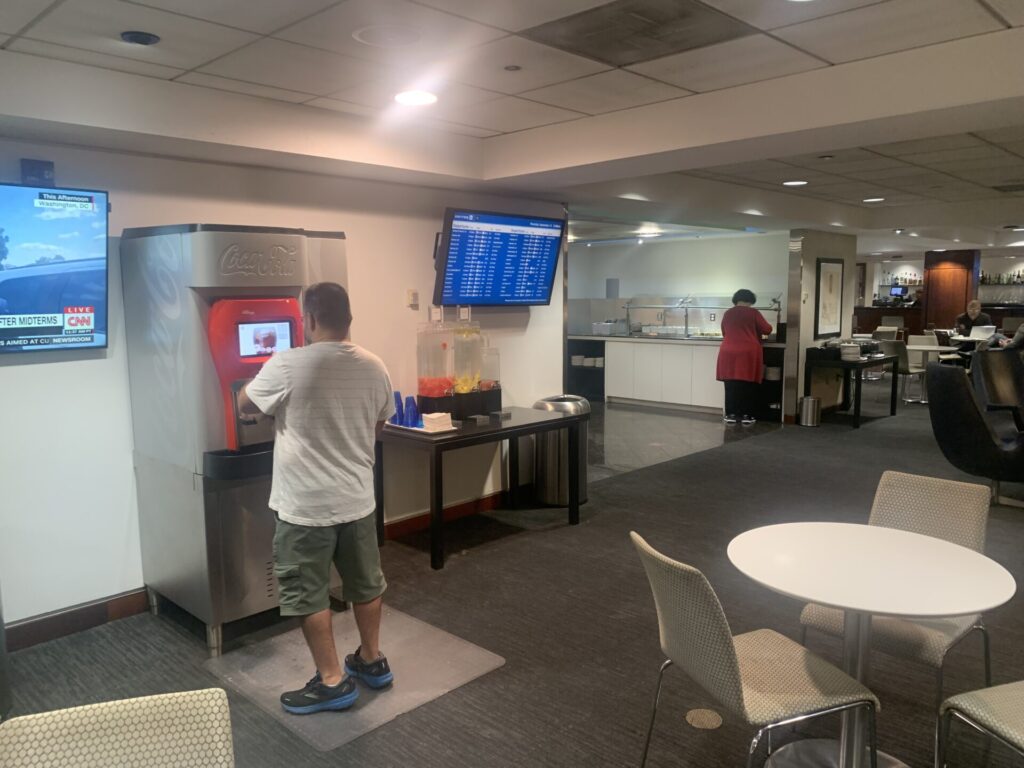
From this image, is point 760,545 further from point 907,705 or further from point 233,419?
point 233,419

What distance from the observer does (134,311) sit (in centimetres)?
325

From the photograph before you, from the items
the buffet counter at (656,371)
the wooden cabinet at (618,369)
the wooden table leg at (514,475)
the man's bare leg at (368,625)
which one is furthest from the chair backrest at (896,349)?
the man's bare leg at (368,625)

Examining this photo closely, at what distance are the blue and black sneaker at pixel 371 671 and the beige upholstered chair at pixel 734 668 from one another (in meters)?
1.20

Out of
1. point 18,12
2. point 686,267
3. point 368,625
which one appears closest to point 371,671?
point 368,625

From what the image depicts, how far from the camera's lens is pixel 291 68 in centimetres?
292

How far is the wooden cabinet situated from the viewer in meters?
9.48

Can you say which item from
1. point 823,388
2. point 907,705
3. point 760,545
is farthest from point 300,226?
point 823,388

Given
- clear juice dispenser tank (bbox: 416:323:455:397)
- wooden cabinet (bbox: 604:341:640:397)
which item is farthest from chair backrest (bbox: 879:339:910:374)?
clear juice dispenser tank (bbox: 416:323:455:397)

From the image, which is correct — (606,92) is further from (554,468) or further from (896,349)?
(896,349)

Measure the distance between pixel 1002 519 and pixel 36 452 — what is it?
5.55m

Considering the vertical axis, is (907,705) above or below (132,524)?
below

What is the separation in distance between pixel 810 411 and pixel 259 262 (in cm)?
668

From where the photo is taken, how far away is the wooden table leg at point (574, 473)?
4727 millimetres

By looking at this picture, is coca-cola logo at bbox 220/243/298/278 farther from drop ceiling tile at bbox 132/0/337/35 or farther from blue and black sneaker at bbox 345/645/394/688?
blue and black sneaker at bbox 345/645/394/688
